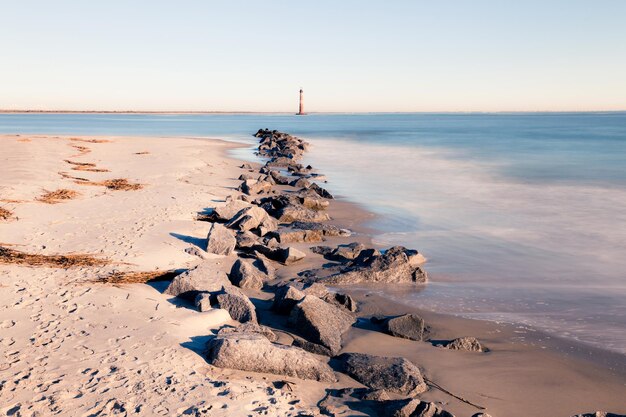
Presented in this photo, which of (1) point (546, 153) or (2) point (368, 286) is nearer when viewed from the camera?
(2) point (368, 286)

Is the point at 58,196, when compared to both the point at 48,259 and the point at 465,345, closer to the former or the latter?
the point at 48,259

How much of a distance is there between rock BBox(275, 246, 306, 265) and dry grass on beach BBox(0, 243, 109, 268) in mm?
2901

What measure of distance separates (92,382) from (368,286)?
4801mm

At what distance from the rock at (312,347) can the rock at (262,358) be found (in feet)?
1.96

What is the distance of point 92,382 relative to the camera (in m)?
4.65

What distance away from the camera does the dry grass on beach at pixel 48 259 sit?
7.98 m

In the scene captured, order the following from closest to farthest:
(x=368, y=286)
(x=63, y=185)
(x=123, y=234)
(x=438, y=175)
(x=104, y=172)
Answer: (x=368, y=286)
(x=123, y=234)
(x=63, y=185)
(x=104, y=172)
(x=438, y=175)

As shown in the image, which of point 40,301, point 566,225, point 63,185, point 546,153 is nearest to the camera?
point 40,301

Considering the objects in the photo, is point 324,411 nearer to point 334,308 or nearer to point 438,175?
point 334,308

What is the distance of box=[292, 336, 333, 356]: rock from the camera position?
5.93 metres

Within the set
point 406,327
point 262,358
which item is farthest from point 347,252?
point 262,358

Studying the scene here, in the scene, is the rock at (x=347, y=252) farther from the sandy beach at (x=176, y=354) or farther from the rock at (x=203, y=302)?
the rock at (x=203, y=302)

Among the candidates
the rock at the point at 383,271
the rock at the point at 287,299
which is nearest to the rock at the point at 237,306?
the rock at the point at 287,299

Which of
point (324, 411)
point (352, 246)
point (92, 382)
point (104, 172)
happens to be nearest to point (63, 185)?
point (104, 172)
